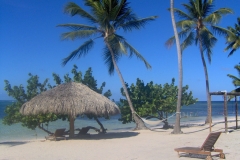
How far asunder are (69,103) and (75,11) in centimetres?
487

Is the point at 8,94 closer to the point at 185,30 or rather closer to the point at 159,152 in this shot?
the point at 159,152

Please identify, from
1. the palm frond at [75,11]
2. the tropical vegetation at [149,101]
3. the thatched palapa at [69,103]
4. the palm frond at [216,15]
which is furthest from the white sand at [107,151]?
the palm frond at [216,15]

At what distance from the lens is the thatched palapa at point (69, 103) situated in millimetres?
10109

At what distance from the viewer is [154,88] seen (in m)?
14.8

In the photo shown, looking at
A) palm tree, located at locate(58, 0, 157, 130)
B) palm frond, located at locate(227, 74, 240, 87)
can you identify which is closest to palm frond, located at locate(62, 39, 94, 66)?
palm tree, located at locate(58, 0, 157, 130)

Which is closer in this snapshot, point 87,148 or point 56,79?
point 87,148

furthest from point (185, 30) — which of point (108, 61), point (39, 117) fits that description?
point (39, 117)

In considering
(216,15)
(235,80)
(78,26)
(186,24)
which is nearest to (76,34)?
(78,26)

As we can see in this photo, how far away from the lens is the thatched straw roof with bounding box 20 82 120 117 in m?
10.1

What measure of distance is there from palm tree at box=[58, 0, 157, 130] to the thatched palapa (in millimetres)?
2829

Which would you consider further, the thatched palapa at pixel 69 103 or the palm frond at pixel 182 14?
the palm frond at pixel 182 14

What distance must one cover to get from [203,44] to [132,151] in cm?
980

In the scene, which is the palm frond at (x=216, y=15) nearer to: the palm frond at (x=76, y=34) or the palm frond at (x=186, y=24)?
the palm frond at (x=186, y=24)

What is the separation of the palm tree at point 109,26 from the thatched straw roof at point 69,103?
111 inches
